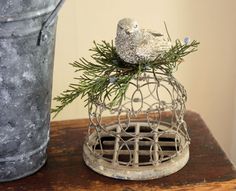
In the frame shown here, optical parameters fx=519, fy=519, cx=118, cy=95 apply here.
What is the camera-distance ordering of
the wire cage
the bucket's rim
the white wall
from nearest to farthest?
the bucket's rim, the wire cage, the white wall

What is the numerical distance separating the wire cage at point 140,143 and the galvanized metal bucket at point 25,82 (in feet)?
0.28

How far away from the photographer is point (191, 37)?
1.25 m

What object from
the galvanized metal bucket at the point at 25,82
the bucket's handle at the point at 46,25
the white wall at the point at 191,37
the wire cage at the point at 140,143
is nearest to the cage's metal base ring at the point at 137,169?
the wire cage at the point at 140,143

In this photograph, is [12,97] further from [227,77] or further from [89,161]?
[227,77]

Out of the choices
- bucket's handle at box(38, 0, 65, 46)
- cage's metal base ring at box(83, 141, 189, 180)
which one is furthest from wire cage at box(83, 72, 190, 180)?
bucket's handle at box(38, 0, 65, 46)

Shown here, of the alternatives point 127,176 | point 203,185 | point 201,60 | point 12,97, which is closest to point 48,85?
point 12,97

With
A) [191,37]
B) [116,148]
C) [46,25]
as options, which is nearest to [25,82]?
[46,25]

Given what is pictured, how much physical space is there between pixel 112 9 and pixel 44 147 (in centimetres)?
41

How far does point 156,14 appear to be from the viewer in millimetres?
1203

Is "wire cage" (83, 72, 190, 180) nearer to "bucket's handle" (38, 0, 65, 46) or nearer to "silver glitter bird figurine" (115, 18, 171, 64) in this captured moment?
"silver glitter bird figurine" (115, 18, 171, 64)

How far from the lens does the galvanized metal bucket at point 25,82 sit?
0.76 m

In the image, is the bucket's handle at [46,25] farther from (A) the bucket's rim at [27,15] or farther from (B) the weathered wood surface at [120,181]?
(B) the weathered wood surface at [120,181]

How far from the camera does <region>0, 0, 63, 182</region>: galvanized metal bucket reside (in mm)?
760

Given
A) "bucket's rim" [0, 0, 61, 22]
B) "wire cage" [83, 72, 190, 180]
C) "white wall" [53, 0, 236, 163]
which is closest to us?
"bucket's rim" [0, 0, 61, 22]
